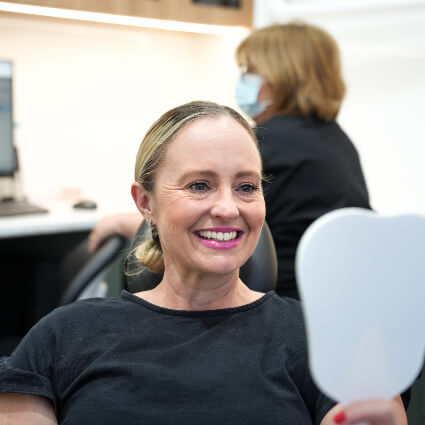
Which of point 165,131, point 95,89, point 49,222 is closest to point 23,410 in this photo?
point 165,131

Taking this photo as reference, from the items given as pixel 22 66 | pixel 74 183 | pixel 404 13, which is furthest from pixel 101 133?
pixel 404 13

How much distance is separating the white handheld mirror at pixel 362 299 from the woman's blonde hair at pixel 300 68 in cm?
117

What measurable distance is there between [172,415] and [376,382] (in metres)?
0.33

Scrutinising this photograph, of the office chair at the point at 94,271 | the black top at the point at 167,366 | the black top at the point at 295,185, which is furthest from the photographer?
the black top at the point at 295,185

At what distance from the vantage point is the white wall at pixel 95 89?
2916 millimetres

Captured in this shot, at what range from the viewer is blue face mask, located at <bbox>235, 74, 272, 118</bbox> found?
6.40 feet

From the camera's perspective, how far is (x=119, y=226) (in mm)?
1659

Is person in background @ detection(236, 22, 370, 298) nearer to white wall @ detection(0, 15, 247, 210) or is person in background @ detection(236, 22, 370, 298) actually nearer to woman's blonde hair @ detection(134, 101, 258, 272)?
woman's blonde hair @ detection(134, 101, 258, 272)

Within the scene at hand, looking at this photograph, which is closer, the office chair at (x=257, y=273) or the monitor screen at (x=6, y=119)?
the office chair at (x=257, y=273)

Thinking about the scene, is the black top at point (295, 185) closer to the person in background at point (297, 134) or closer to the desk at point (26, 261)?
the person in background at point (297, 134)

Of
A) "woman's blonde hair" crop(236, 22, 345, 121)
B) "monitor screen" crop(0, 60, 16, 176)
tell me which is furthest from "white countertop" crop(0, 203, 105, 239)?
"woman's blonde hair" crop(236, 22, 345, 121)

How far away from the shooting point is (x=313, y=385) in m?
0.99

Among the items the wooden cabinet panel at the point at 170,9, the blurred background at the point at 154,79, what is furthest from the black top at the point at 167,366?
the wooden cabinet panel at the point at 170,9

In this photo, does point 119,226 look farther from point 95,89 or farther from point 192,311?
point 95,89
